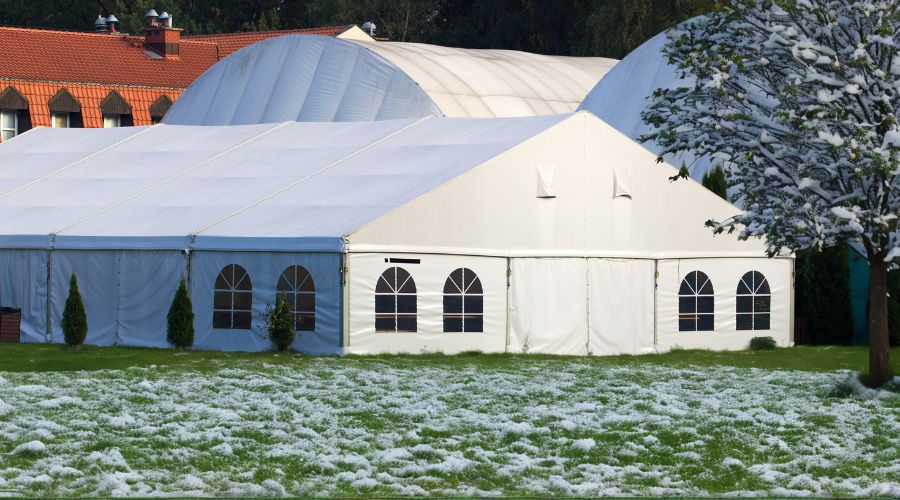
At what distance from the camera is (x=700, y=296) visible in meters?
35.7

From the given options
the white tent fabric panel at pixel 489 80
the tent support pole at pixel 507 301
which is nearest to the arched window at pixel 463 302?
the tent support pole at pixel 507 301

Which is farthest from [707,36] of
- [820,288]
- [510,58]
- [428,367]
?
[510,58]

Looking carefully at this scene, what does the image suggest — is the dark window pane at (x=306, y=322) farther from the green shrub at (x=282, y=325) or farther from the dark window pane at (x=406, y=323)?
the dark window pane at (x=406, y=323)

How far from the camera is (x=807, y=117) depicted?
23641mm

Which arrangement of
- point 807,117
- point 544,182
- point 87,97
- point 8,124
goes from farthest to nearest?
point 87,97 → point 8,124 → point 544,182 → point 807,117

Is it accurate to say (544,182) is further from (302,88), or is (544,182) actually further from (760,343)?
(302,88)

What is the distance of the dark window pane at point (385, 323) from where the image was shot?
31.5 meters

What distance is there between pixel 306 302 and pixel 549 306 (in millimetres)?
5032

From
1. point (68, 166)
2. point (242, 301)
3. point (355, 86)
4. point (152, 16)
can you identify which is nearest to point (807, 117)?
point (242, 301)

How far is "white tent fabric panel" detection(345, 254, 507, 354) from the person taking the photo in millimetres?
31234

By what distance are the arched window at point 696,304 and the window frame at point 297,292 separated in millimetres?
8215

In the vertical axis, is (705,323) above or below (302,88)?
below

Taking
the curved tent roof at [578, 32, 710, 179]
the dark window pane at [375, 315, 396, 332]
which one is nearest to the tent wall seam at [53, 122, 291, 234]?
the dark window pane at [375, 315, 396, 332]

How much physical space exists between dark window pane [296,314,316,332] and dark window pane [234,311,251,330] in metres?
1.07
